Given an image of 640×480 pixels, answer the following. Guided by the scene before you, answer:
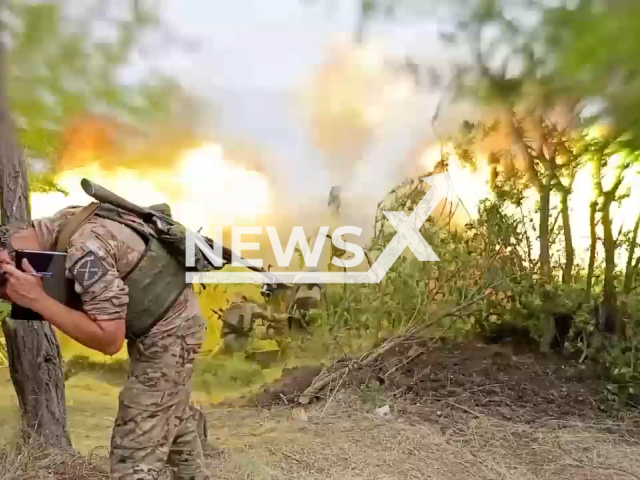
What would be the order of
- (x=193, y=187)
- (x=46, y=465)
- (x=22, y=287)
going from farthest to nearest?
(x=193, y=187)
(x=46, y=465)
(x=22, y=287)

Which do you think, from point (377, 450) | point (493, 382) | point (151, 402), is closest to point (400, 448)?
point (377, 450)

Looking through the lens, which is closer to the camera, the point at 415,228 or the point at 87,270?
the point at 87,270

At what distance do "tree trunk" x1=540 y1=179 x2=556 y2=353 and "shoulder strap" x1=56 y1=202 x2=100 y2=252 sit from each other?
6.68ft

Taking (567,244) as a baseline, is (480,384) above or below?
below

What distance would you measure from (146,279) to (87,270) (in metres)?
0.19

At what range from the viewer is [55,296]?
55.5 inches

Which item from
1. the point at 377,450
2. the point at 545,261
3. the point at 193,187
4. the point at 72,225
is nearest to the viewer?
the point at 72,225

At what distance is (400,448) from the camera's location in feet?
7.72

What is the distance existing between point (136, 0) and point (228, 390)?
1.66 meters

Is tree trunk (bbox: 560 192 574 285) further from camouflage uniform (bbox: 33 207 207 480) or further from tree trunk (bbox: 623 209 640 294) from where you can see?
camouflage uniform (bbox: 33 207 207 480)

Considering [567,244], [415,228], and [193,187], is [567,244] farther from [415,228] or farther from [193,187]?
[193,187]

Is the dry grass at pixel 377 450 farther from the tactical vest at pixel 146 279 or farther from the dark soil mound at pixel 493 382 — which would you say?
the tactical vest at pixel 146 279

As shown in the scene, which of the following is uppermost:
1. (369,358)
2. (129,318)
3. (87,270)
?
(87,270)

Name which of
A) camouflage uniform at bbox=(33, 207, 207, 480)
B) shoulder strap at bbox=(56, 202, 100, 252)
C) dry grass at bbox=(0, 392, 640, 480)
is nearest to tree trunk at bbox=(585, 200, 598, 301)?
dry grass at bbox=(0, 392, 640, 480)
